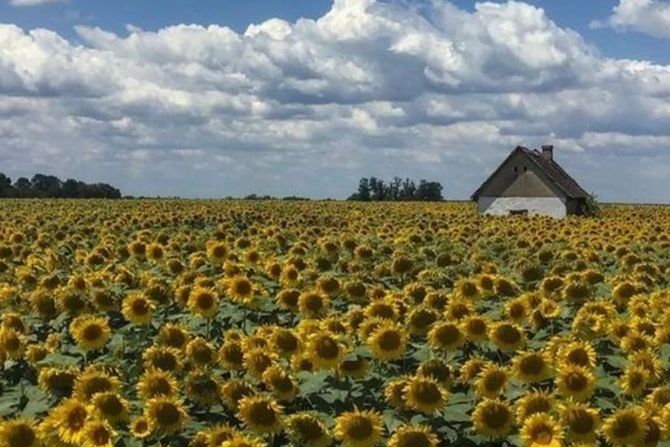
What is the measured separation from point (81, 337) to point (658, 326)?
3.43m

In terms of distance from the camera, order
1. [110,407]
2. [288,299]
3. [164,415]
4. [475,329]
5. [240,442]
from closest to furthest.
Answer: [240,442], [164,415], [110,407], [475,329], [288,299]

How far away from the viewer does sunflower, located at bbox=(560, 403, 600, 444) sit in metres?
4.96

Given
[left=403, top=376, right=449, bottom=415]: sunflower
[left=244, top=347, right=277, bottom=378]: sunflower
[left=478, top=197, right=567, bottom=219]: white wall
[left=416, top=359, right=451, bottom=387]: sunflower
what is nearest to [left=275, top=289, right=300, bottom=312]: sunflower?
[left=244, top=347, right=277, bottom=378]: sunflower

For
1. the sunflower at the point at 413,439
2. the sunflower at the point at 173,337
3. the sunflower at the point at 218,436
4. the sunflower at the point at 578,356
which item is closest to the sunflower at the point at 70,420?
the sunflower at the point at 218,436

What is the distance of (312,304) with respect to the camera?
283 inches

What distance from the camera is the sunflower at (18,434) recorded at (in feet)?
15.8

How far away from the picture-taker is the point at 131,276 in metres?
8.44

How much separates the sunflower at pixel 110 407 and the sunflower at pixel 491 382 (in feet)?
5.71

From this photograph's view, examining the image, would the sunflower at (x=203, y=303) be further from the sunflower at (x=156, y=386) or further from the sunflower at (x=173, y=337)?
the sunflower at (x=156, y=386)

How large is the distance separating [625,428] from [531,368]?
0.86 metres

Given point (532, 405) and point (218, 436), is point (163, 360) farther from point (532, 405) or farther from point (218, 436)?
point (532, 405)

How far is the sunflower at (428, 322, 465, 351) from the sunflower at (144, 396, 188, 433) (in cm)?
168

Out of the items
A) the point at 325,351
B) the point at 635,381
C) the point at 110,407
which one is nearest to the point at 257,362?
the point at 325,351

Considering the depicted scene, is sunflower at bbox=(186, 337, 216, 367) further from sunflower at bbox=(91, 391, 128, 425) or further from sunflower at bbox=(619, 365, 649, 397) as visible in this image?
sunflower at bbox=(619, 365, 649, 397)
